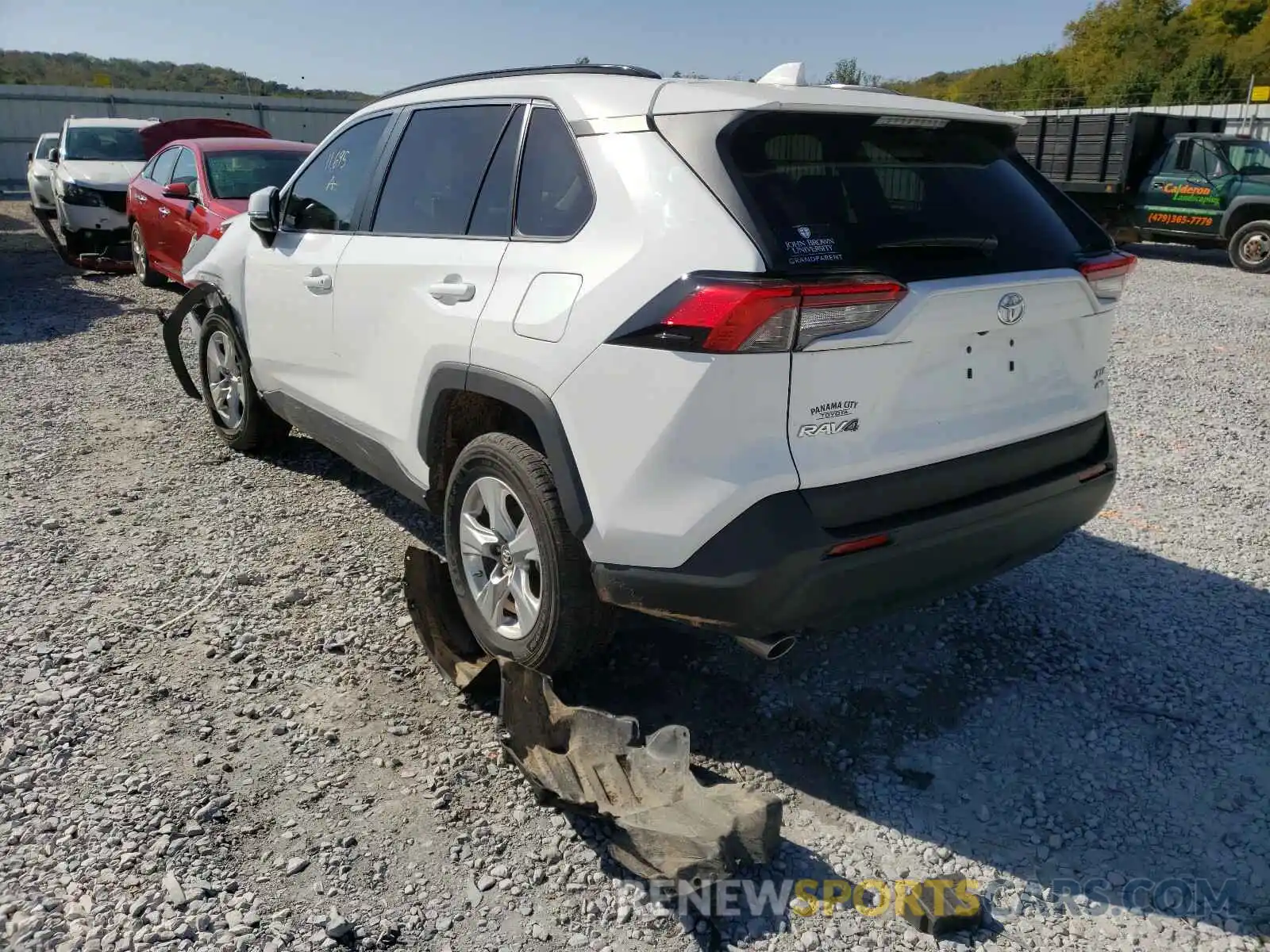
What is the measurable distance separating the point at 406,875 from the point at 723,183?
195 centimetres

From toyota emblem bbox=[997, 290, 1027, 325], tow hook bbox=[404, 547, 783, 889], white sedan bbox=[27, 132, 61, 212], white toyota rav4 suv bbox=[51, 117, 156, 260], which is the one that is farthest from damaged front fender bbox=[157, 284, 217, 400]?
white sedan bbox=[27, 132, 61, 212]

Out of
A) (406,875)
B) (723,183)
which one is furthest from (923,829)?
(723,183)

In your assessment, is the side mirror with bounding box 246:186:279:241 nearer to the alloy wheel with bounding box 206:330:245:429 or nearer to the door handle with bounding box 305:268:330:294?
the door handle with bounding box 305:268:330:294

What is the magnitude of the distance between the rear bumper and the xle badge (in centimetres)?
15

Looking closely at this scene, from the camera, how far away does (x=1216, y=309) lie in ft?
35.1

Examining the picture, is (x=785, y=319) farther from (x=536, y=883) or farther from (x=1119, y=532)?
(x=1119, y=532)

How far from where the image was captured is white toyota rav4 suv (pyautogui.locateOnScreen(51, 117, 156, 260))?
39.8ft

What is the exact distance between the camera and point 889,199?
8.65 feet

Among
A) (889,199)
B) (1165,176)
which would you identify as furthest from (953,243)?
(1165,176)

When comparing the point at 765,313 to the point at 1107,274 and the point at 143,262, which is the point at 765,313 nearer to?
the point at 1107,274

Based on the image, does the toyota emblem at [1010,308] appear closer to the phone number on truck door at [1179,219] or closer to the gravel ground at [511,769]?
the gravel ground at [511,769]

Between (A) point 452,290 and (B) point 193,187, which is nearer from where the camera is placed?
(A) point 452,290

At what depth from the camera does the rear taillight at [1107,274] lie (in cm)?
295

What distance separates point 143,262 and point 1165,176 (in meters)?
14.3
